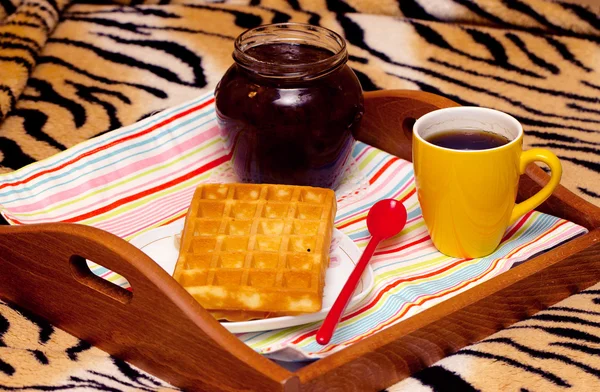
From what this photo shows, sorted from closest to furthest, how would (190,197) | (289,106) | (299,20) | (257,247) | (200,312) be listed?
(200,312) < (257,247) < (289,106) < (190,197) < (299,20)

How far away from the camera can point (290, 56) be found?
1001mm

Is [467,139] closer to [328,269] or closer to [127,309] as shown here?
[328,269]

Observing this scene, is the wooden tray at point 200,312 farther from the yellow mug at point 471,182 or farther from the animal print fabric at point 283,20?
the animal print fabric at point 283,20

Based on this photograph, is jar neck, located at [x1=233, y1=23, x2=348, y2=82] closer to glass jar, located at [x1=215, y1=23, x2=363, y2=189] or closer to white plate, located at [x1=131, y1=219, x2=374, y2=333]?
glass jar, located at [x1=215, y1=23, x2=363, y2=189]

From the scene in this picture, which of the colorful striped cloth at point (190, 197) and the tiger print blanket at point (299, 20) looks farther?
the tiger print blanket at point (299, 20)

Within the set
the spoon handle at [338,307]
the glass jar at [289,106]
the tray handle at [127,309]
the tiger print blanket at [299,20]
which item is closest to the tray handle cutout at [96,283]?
the tray handle at [127,309]

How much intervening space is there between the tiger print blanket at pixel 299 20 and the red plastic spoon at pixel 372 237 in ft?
0.96

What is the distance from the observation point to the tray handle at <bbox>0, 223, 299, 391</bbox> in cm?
69

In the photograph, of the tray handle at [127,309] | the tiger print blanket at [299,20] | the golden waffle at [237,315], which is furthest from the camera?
the tiger print blanket at [299,20]

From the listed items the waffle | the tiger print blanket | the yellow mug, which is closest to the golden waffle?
the waffle

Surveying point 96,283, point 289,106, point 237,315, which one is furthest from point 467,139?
point 96,283

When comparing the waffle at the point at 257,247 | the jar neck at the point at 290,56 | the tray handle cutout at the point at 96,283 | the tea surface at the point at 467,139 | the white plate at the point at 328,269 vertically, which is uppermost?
the jar neck at the point at 290,56

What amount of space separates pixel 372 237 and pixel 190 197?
0.87 ft

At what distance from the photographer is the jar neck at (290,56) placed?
95 cm
